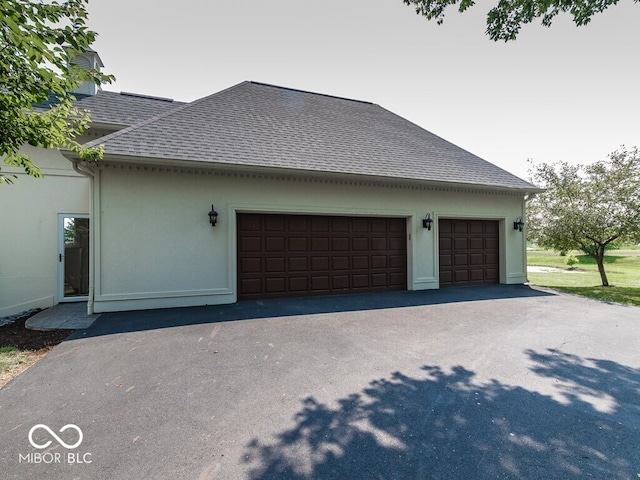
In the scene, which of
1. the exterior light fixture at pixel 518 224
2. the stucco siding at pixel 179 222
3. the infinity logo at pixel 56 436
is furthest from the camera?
the exterior light fixture at pixel 518 224

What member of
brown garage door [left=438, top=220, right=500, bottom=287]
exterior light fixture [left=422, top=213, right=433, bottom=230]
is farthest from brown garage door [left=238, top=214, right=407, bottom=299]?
brown garage door [left=438, top=220, right=500, bottom=287]

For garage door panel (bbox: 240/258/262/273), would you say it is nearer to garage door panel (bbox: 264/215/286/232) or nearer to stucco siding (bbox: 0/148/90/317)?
garage door panel (bbox: 264/215/286/232)

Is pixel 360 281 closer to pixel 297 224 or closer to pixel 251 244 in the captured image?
pixel 297 224

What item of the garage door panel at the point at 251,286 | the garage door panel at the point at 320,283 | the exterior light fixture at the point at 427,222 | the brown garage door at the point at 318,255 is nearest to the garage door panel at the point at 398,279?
the brown garage door at the point at 318,255

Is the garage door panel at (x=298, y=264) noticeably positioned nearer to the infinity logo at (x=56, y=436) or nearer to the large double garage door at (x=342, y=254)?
the large double garage door at (x=342, y=254)

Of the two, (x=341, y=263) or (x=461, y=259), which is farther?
(x=461, y=259)

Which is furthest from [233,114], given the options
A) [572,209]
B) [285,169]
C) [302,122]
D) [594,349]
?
[572,209]

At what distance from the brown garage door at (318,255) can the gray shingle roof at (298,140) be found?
5.17 ft

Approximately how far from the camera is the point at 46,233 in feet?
23.4

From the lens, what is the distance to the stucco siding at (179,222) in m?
6.07

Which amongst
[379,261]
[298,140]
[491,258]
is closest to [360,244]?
[379,261]

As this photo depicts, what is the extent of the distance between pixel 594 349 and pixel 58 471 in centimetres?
626

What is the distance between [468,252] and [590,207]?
5.07m

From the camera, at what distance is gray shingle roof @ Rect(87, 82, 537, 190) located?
6.58 meters
